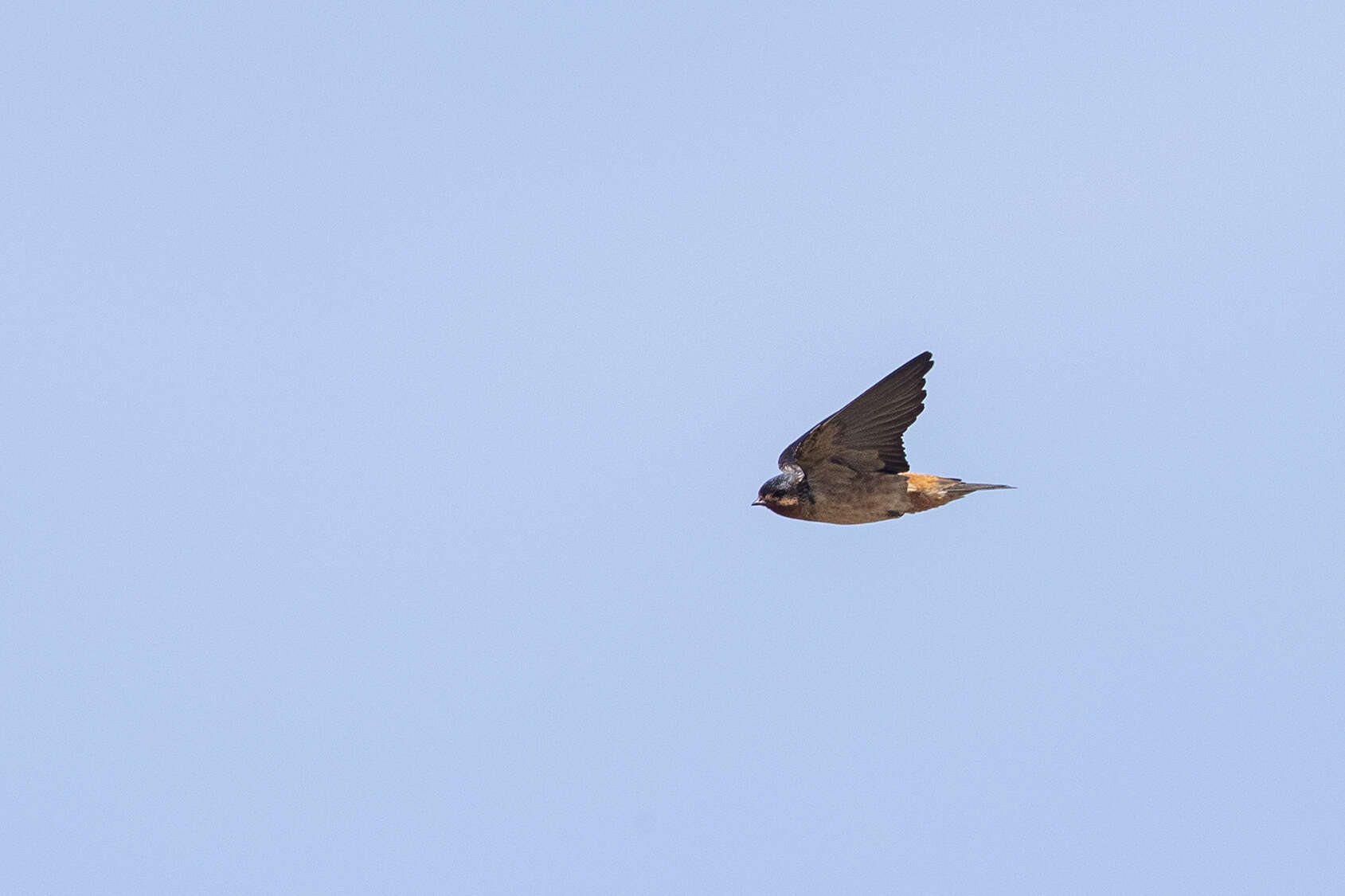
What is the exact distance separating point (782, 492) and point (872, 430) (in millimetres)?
1115

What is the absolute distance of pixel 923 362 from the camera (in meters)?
25.1

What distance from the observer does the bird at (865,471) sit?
25094 millimetres

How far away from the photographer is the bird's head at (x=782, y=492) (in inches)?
1002

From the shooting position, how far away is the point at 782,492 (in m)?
25.5

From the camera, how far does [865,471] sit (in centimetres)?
2552

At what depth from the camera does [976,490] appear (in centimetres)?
2553

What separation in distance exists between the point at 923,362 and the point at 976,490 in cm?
148

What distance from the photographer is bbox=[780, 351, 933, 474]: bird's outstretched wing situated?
25.0 meters

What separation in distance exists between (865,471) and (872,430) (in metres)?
0.50

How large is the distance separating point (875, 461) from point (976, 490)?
3.54 feet

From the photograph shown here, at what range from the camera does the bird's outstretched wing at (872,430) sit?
82.0ft

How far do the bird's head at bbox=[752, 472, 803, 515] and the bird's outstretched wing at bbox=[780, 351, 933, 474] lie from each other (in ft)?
0.40

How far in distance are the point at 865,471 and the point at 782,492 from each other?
34.3 inches

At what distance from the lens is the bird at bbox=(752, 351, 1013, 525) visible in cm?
2509
